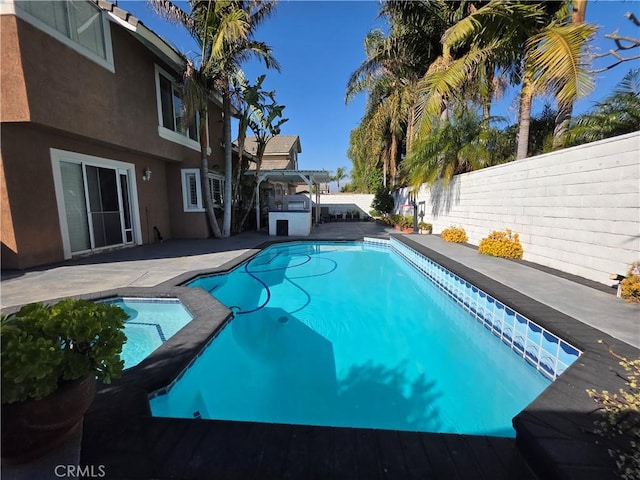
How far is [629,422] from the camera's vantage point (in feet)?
6.15

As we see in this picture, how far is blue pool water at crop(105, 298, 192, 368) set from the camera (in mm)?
3740

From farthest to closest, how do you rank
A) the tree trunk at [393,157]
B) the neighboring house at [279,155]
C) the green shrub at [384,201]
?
the neighboring house at [279,155] → the green shrub at [384,201] → the tree trunk at [393,157]

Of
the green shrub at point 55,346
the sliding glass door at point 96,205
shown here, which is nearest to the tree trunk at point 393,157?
the sliding glass door at point 96,205

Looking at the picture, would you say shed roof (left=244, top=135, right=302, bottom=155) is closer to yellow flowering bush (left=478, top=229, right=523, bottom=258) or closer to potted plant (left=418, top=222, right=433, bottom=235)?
potted plant (left=418, top=222, right=433, bottom=235)

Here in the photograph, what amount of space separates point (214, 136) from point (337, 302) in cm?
1150

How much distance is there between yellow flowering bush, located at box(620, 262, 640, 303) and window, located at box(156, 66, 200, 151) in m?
11.2

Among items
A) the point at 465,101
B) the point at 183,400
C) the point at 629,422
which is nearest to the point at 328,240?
the point at 465,101

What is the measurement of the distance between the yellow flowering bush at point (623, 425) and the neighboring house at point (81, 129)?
9.19m

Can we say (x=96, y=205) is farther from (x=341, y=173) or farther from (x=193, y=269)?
(x=341, y=173)

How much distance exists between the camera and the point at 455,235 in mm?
10102

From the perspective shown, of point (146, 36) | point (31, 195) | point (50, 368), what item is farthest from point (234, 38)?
point (50, 368)

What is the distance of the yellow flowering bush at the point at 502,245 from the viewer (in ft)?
23.3

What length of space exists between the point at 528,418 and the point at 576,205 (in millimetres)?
5346

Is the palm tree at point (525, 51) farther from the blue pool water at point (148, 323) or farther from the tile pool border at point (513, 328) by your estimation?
the blue pool water at point (148, 323)
